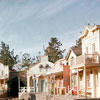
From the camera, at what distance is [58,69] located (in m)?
39.3

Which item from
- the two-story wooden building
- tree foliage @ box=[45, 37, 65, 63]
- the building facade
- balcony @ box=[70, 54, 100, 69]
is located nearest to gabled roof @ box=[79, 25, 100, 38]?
the two-story wooden building

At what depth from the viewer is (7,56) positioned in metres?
81.8

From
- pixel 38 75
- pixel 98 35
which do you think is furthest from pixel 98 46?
pixel 38 75

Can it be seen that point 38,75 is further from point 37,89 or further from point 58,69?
point 58,69

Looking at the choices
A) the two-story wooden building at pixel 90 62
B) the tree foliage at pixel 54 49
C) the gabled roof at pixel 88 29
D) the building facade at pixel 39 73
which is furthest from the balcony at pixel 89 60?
the tree foliage at pixel 54 49

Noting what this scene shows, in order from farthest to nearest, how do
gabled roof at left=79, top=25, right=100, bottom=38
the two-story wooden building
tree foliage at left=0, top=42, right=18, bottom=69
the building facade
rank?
tree foliage at left=0, top=42, right=18, bottom=69
the building facade
gabled roof at left=79, top=25, right=100, bottom=38
the two-story wooden building

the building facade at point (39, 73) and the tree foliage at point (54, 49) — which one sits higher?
the tree foliage at point (54, 49)

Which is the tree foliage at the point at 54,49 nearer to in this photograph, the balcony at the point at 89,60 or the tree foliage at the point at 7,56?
the tree foliage at the point at 7,56

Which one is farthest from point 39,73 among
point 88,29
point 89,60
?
point 89,60

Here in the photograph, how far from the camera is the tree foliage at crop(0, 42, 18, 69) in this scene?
80188 millimetres

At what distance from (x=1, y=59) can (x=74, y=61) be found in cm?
5257

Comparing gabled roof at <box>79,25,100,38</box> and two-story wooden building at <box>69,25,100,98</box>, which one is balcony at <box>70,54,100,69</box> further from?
gabled roof at <box>79,25,100,38</box>

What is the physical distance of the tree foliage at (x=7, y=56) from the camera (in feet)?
263

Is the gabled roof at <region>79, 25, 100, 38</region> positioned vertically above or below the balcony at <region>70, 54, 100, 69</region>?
above
